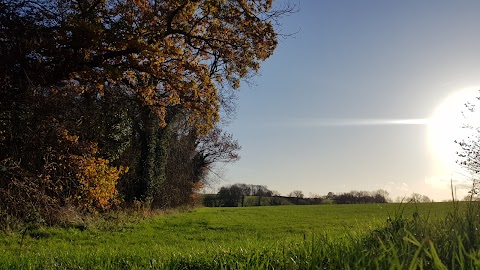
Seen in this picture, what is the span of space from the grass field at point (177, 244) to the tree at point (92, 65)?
192cm

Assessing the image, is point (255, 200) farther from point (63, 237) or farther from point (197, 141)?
point (63, 237)

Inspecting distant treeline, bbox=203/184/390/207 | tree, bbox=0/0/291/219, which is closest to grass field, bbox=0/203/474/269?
tree, bbox=0/0/291/219

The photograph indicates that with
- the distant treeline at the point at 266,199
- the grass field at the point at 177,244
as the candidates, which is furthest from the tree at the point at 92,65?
the distant treeline at the point at 266,199

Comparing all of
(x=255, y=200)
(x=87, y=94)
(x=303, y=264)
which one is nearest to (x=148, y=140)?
(x=87, y=94)

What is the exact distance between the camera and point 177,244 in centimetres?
1162

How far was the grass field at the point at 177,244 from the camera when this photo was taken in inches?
183

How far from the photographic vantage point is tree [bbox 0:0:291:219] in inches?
489

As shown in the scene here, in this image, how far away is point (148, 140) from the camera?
24359 mm

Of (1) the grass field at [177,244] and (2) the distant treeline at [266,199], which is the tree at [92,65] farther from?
(2) the distant treeline at [266,199]

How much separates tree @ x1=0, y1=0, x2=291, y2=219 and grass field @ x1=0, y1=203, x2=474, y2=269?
1919 mm

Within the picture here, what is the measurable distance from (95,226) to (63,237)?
2.34 metres

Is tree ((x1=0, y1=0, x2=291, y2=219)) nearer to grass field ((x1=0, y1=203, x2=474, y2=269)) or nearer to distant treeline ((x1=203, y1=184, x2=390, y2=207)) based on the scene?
Answer: grass field ((x1=0, y1=203, x2=474, y2=269))

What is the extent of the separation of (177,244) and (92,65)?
628cm

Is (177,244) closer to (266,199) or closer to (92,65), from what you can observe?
(92,65)
